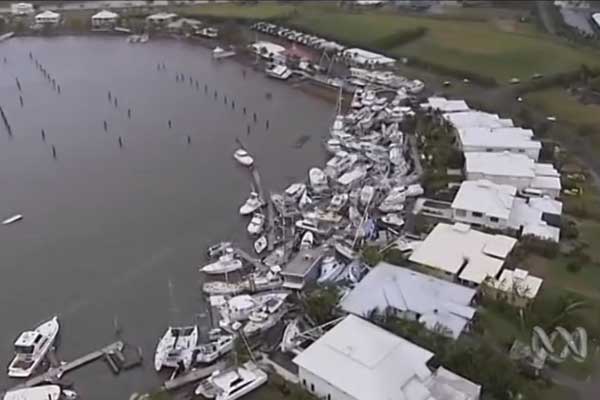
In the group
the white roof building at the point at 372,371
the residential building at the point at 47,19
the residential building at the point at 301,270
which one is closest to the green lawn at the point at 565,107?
the residential building at the point at 301,270

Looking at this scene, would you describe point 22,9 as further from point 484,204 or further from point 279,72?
point 484,204

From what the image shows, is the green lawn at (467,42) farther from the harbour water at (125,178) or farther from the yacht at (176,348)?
the yacht at (176,348)

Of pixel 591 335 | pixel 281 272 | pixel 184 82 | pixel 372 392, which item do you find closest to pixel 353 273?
pixel 281 272

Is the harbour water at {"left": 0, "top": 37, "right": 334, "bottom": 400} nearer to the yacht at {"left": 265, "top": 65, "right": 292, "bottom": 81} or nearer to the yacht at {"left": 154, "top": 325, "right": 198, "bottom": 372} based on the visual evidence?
the yacht at {"left": 154, "top": 325, "right": 198, "bottom": 372}

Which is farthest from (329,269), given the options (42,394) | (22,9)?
(22,9)

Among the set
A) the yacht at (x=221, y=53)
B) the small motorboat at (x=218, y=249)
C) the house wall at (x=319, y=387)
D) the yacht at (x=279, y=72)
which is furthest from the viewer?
the yacht at (x=221, y=53)
